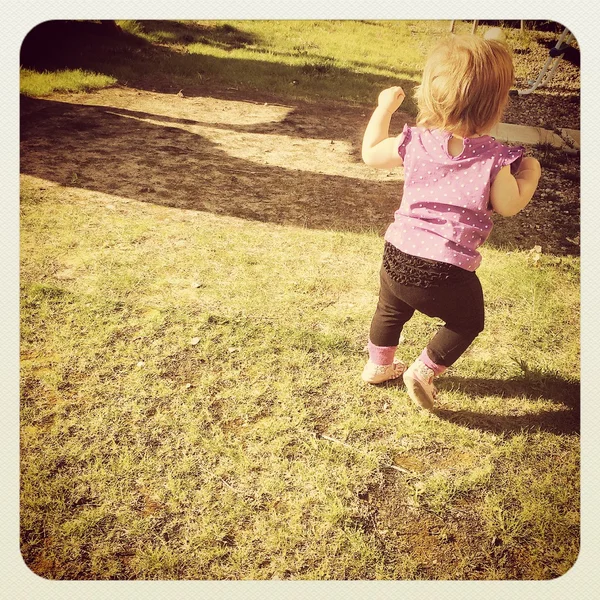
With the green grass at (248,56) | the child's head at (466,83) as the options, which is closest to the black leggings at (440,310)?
the child's head at (466,83)

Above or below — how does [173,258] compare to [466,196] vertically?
below

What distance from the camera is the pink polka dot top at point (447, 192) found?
154 cm

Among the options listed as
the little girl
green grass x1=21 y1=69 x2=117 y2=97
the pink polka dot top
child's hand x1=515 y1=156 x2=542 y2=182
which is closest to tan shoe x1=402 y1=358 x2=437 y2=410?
the little girl

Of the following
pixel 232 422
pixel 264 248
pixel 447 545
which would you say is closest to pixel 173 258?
pixel 264 248

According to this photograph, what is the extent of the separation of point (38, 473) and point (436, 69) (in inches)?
81.6

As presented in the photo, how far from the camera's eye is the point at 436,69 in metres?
1.55

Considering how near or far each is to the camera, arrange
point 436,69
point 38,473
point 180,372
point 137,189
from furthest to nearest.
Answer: point 137,189 < point 180,372 < point 38,473 < point 436,69

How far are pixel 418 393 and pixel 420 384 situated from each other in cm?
4

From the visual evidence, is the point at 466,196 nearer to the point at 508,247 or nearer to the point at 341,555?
the point at 341,555

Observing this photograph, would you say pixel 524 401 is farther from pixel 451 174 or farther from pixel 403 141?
pixel 403 141

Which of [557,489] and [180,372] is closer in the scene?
[557,489]

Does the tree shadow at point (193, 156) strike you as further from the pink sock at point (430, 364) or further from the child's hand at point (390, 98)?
the pink sock at point (430, 364)

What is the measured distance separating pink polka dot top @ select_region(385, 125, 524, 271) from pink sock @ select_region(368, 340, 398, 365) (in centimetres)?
53

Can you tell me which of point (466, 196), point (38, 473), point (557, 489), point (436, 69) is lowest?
point (38, 473)
